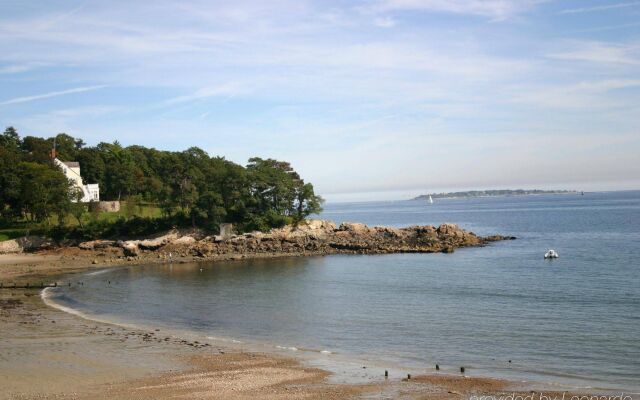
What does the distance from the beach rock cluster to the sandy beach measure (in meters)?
40.5

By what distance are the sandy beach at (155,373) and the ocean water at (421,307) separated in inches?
105

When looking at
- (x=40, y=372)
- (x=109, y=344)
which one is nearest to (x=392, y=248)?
(x=109, y=344)

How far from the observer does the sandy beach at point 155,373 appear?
20.8m

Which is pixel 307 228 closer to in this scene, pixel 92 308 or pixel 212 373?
pixel 92 308

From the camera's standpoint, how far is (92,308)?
39.8m

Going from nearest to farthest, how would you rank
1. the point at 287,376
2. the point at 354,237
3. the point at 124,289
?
the point at 287,376 → the point at 124,289 → the point at 354,237

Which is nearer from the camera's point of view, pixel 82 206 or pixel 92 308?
→ pixel 92 308

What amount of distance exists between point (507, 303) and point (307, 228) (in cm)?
4698

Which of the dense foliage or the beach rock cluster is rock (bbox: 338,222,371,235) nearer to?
the beach rock cluster

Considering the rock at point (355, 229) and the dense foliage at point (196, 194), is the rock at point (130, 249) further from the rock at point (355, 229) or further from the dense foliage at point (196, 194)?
the rock at point (355, 229)

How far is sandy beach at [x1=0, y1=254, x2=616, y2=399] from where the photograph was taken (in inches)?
818

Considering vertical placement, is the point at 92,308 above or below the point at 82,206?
below

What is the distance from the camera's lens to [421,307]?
3759 cm

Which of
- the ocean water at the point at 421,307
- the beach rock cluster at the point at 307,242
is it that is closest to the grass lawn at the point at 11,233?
the beach rock cluster at the point at 307,242
